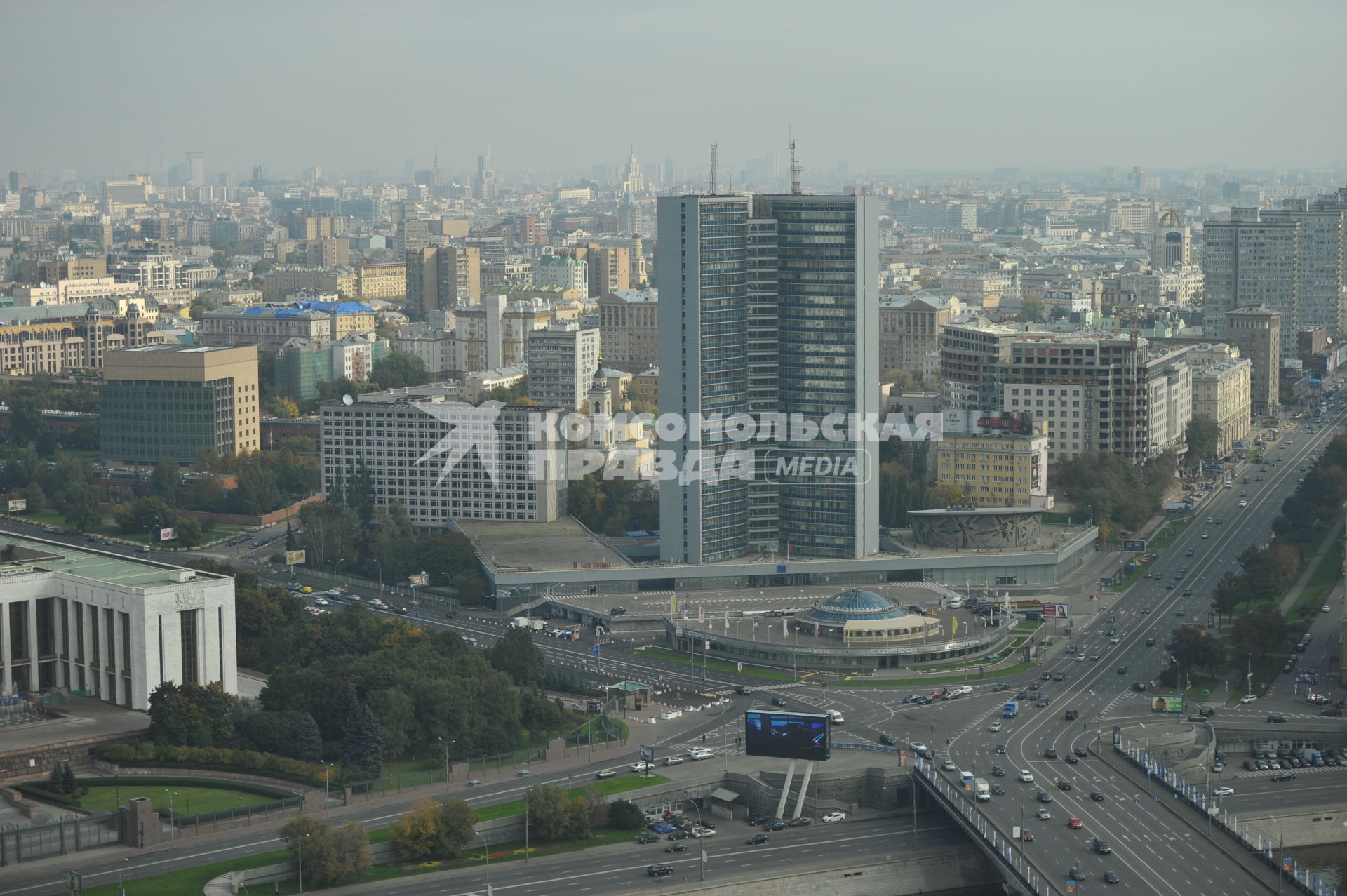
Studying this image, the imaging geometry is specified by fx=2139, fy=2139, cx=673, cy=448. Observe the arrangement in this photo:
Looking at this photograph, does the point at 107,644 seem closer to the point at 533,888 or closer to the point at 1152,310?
the point at 533,888

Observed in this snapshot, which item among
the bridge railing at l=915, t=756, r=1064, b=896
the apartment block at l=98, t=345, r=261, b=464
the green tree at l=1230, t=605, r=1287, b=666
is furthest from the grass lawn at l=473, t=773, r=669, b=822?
the apartment block at l=98, t=345, r=261, b=464

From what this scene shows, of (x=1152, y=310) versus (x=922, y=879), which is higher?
(x=1152, y=310)

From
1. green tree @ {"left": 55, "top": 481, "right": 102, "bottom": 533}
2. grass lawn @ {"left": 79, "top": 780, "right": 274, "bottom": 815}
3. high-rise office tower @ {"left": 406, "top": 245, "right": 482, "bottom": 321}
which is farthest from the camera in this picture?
high-rise office tower @ {"left": 406, "top": 245, "right": 482, "bottom": 321}

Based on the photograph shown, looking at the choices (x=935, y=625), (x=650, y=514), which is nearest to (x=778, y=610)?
(x=935, y=625)

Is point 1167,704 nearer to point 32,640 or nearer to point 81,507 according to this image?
point 32,640

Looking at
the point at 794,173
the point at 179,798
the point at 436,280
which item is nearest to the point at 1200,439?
the point at 794,173

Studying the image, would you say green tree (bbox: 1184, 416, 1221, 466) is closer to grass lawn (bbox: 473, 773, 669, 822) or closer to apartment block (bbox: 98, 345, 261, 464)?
apartment block (bbox: 98, 345, 261, 464)
